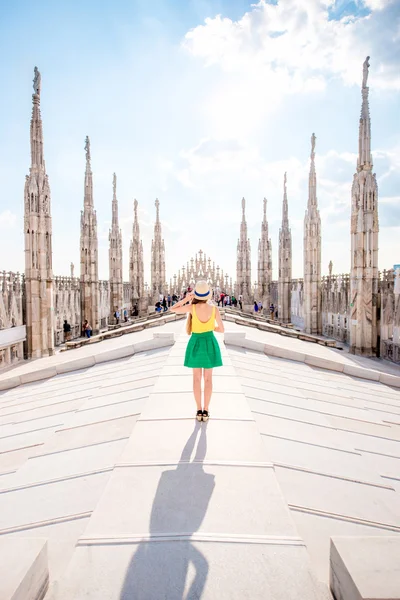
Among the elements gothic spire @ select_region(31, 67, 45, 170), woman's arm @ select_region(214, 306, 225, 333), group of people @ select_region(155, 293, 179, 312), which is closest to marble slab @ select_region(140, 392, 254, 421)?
woman's arm @ select_region(214, 306, 225, 333)

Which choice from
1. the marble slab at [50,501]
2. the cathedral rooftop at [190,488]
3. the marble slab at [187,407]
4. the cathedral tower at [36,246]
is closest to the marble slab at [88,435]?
the cathedral rooftop at [190,488]

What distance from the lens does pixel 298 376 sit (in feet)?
20.7

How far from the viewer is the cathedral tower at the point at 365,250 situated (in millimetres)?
15695

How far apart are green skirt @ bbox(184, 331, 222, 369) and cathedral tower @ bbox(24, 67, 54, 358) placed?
1336 centimetres

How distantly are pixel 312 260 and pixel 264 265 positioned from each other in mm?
9934

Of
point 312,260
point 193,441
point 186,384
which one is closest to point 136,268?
point 312,260

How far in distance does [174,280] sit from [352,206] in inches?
689

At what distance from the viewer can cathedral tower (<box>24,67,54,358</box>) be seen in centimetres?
1505

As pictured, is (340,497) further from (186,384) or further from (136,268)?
(136,268)

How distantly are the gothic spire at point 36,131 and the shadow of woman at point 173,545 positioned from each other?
51.8ft

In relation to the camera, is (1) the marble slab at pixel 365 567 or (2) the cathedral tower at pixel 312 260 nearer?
(1) the marble slab at pixel 365 567

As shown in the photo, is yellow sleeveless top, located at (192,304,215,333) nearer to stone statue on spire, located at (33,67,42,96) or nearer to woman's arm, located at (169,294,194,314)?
woman's arm, located at (169,294,194,314)

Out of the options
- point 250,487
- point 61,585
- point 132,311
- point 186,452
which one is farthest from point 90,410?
point 132,311

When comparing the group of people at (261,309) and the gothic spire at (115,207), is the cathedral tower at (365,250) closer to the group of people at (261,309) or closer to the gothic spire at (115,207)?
the group of people at (261,309)
